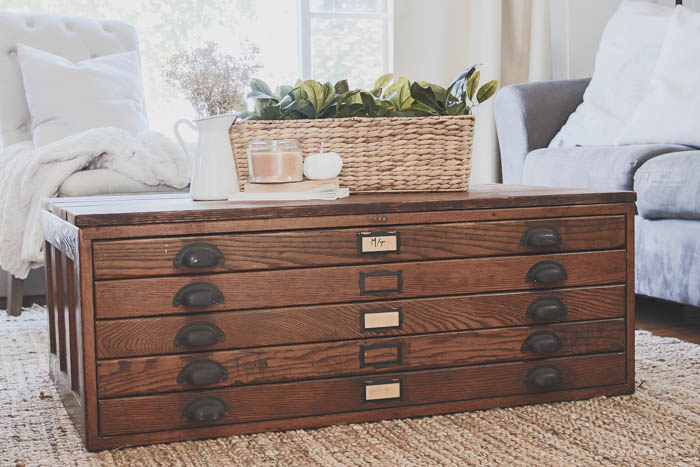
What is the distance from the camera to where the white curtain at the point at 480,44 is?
11.1ft

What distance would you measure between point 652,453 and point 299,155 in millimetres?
738

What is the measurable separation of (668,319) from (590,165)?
45cm

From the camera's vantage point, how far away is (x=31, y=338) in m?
1.94

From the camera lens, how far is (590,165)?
2.08m

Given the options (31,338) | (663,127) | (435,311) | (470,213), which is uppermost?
(663,127)

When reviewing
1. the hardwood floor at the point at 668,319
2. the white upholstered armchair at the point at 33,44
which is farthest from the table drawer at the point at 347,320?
the white upholstered armchair at the point at 33,44

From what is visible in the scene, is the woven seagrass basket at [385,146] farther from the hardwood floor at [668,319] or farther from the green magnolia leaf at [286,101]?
the hardwood floor at [668,319]

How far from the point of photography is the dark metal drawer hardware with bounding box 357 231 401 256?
122cm

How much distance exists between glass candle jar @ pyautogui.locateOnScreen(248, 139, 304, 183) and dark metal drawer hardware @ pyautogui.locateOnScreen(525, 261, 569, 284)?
43 cm

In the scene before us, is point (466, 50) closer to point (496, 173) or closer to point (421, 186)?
point (496, 173)

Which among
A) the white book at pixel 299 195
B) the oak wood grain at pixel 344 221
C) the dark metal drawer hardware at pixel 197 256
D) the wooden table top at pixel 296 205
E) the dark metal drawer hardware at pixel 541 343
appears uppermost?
the white book at pixel 299 195

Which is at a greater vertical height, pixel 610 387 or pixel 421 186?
pixel 421 186

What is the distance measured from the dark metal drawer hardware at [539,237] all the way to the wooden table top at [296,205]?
0.14ft

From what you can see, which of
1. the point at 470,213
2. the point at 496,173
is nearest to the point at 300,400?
the point at 470,213
